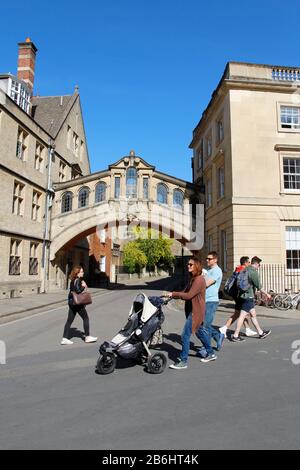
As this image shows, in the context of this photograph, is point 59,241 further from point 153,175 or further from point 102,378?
point 102,378

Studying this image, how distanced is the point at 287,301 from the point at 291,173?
24.3 ft

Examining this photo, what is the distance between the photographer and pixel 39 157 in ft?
76.8

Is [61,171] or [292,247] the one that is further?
[61,171]

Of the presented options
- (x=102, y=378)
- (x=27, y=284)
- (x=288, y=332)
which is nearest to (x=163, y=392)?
(x=102, y=378)

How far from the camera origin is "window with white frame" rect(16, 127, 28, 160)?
20.5 metres

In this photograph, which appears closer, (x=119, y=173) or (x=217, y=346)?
(x=217, y=346)

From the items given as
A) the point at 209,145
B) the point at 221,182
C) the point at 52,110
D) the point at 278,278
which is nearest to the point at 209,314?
the point at 278,278

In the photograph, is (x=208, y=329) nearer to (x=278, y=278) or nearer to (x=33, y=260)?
(x=278, y=278)

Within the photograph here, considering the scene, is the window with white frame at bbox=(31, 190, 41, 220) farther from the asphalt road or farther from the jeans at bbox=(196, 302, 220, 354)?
the jeans at bbox=(196, 302, 220, 354)

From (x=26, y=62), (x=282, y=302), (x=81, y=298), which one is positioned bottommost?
(x=282, y=302)

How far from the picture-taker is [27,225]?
21656 millimetres

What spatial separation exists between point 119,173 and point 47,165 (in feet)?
16.2

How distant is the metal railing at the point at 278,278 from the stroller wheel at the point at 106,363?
43.4 ft

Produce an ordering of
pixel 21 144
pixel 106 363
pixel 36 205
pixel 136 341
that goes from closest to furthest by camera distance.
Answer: pixel 106 363 < pixel 136 341 < pixel 21 144 < pixel 36 205
